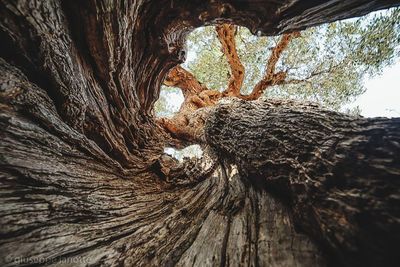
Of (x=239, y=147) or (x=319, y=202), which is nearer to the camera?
(x=319, y=202)

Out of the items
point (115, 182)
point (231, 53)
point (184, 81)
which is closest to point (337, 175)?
point (115, 182)

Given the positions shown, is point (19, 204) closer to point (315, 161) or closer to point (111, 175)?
→ point (111, 175)

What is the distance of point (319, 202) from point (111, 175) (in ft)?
7.59

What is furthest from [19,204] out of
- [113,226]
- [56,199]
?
[113,226]

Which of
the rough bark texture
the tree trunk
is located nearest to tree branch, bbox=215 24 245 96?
the tree trunk

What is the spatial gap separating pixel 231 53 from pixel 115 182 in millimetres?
7307

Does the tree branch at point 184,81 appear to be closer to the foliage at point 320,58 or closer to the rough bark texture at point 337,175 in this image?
the foliage at point 320,58

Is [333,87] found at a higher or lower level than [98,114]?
higher

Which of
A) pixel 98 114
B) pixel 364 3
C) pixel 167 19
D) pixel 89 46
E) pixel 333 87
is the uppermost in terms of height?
pixel 333 87

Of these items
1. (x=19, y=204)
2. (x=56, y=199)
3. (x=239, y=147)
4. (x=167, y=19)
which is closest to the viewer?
(x=19, y=204)

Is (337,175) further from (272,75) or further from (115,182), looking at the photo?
(272,75)

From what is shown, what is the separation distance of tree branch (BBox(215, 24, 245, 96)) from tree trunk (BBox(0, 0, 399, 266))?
5131 mm

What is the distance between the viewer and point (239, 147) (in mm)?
3281

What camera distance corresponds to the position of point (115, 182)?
279cm
